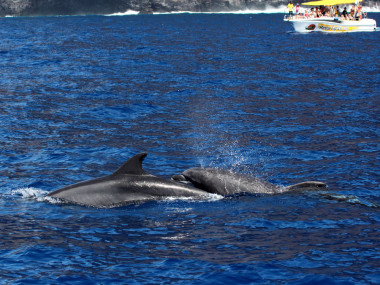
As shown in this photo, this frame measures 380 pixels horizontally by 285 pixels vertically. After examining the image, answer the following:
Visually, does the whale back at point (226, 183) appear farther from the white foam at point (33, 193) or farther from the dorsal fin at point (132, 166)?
the white foam at point (33, 193)

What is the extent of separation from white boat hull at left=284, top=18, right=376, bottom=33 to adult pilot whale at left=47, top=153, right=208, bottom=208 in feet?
197

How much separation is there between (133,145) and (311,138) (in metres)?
5.32

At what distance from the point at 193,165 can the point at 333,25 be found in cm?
5753

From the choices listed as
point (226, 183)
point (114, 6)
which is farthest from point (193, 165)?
point (114, 6)

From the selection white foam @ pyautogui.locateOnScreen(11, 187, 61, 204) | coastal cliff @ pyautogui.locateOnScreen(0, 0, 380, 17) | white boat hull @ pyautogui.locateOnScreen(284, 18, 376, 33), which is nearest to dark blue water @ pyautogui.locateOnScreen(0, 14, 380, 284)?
white foam @ pyautogui.locateOnScreen(11, 187, 61, 204)

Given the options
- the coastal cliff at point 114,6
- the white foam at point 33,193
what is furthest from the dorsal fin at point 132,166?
the coastal cliff at point 114,6

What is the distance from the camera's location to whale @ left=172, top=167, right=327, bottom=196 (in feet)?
37.7

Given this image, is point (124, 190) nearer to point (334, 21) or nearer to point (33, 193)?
point (33, 193)

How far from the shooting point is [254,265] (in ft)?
27.6

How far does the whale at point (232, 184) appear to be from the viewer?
11477mm

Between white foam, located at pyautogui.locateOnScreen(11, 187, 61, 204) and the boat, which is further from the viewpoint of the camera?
the boat

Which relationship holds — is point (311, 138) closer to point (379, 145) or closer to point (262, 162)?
point (379, 145)

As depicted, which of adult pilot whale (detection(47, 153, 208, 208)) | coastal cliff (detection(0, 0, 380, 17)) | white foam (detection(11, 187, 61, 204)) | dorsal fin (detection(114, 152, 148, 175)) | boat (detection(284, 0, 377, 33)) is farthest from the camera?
coastal cliff (detection(0, 0, 380, 17))

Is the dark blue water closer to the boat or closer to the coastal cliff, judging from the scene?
the boat
